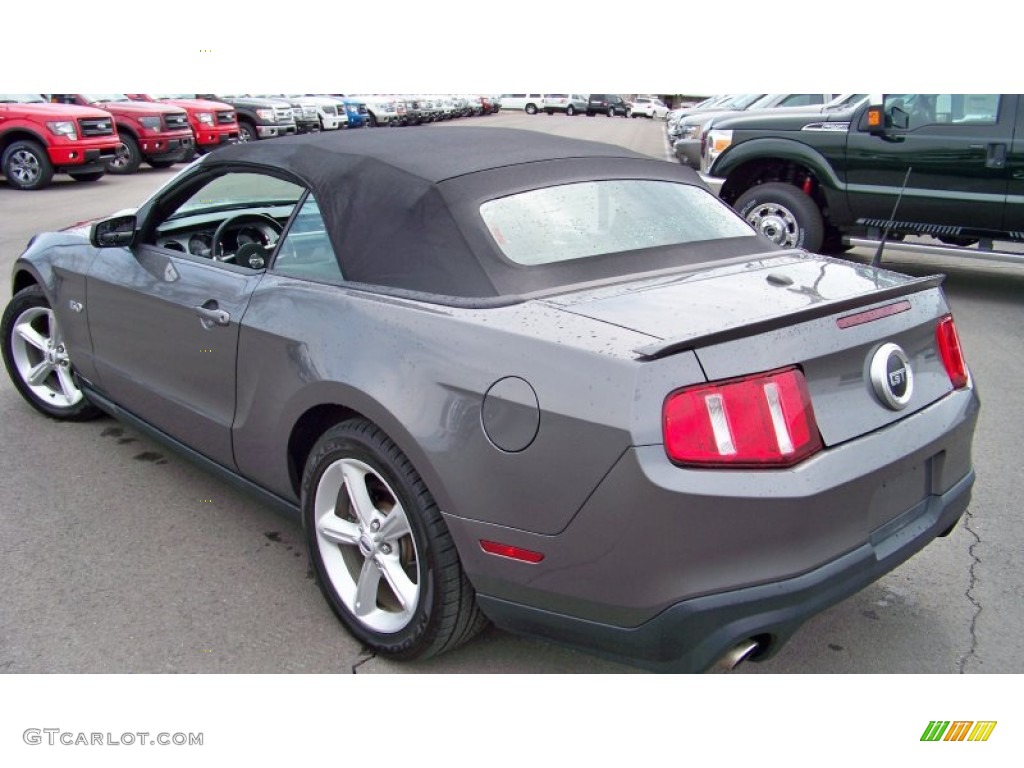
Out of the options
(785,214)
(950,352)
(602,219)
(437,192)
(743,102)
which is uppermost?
(437,192)

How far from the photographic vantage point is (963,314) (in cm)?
748

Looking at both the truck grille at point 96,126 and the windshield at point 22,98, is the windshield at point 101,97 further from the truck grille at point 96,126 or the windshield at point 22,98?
the truck grille at point 96,126

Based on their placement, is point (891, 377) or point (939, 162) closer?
point (891, 377)

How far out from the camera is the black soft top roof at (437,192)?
2.80 metres

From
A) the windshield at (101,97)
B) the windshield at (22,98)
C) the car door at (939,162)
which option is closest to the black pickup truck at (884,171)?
the car door at (939,162)

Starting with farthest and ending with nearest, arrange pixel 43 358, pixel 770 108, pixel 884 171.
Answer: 1. pixel 770 108
2. pixel 884 171
3. pixel 43 358

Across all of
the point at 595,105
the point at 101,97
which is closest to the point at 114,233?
the point at 101,97

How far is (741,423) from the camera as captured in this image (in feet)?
7.29

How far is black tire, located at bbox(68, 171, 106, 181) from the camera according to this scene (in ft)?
50.9

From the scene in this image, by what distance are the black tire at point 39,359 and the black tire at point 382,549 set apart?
235 cm

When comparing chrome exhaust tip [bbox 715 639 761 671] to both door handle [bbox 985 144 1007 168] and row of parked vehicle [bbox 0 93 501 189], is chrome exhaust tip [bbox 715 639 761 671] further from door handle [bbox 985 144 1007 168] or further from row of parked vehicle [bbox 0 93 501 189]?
row of parked vehicle [bbox 0 93 501 189]

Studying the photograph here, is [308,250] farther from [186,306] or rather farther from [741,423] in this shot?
[741,423]

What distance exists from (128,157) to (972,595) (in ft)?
60.5
